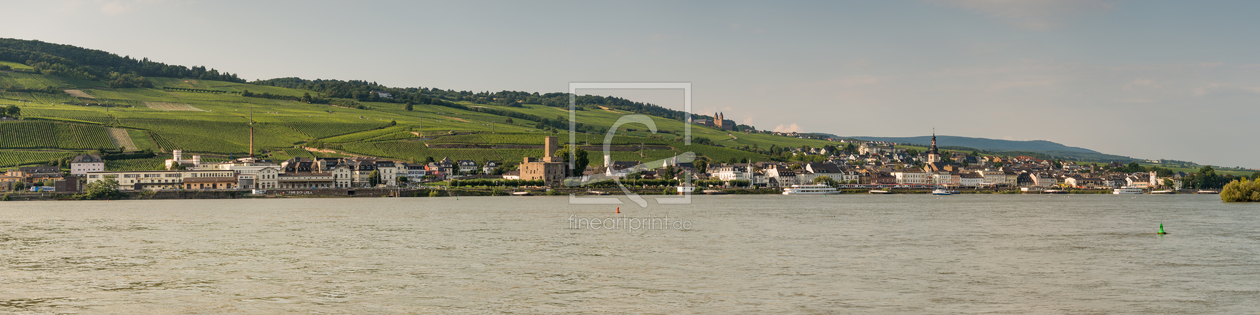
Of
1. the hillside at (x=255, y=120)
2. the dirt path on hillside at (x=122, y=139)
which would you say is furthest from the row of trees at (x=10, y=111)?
the dirt path on hillside at (x=122, y=139)

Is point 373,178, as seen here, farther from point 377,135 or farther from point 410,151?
point 377,135

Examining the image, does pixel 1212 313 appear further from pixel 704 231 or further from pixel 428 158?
pixel 428 158

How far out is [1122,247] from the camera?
25688mm

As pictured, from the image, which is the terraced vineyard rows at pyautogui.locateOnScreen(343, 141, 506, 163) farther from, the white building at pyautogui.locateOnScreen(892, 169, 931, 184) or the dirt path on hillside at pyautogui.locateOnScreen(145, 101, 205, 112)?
the white building at pyautogui.locateOnScreen(892, 169, 931, 184)

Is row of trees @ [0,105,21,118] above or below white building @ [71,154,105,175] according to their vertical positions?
above

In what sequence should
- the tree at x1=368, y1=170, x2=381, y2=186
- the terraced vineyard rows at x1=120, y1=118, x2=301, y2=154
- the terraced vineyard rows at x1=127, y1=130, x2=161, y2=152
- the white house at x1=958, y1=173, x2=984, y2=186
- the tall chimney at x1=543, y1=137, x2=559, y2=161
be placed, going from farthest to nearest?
the white house at x1=958, y1=173, x2=984, y2=186 < the tall chimney at x1=543, y1=137, x2=559, y2=161 < the terraced vineyard rows at x1=120, y1=118, x2=301, y2=154 < the terraced vineyard rows at x1=127, y1=130, x2=161, y2=152 < the tree at x1=368, y1=170, x2=381, y2=186

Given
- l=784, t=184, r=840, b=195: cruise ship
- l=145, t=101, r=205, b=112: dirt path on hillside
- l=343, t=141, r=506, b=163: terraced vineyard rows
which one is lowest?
l=784, t=184, r=840, b=195: cruise ship

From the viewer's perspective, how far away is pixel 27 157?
87.6 meters

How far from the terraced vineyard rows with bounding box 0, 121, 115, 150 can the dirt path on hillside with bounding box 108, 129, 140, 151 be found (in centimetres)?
65

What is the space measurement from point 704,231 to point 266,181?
6817 cm

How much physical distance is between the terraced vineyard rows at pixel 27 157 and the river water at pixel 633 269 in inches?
2411

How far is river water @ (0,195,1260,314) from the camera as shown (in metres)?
14.7

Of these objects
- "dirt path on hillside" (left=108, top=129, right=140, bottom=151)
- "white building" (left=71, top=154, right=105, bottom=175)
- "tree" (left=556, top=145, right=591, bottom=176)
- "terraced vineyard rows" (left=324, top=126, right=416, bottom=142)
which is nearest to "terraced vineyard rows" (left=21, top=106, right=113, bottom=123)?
"dirt path on hillside" (left=108, top=129, right=140, bottom=151)

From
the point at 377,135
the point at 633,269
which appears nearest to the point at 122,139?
the point at 377,135
